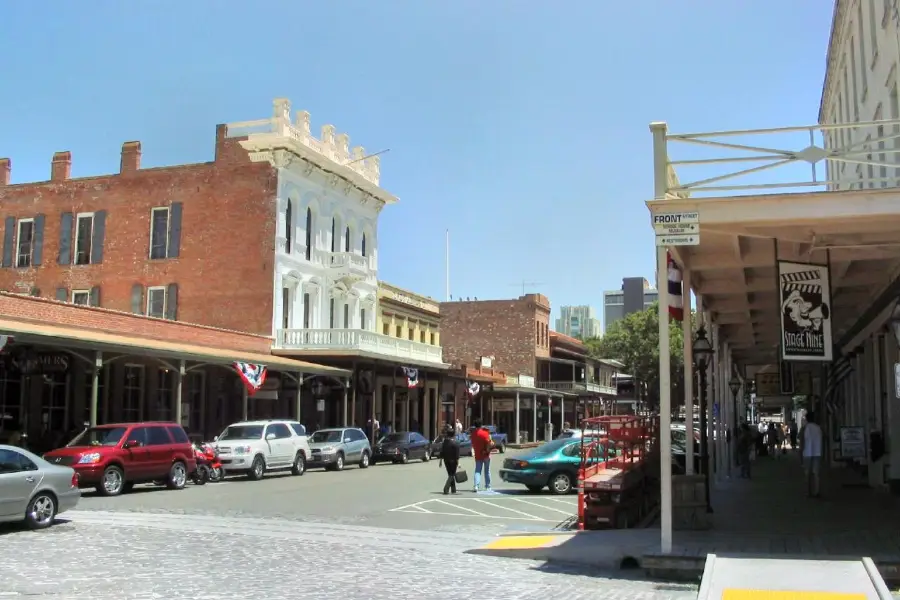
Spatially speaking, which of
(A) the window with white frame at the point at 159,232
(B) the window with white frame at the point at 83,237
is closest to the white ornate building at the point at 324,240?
(A) the window with white frame at the point at 159,232

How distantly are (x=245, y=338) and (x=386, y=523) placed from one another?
2287 centimetres

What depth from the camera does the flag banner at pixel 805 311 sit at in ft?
39.6

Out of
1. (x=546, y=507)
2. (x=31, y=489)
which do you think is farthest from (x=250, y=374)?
(x=31, y=489)

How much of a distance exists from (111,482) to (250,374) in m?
9.59

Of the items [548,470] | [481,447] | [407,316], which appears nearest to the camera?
[481,447]

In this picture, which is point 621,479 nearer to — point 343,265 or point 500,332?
point 343,265

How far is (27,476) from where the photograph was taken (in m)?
13.9

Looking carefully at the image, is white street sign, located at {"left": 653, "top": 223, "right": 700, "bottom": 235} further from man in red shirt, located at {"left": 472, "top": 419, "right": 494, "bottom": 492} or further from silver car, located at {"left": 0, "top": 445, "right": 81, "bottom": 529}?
man in red shirt, located at {"left": 472, "top": 419, "right": 494, "bottom": 492}

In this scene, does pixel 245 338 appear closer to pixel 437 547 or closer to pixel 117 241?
pixel 117 241

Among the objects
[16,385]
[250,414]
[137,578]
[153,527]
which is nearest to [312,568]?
[137,578]

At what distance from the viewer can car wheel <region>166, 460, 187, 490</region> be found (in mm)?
22277

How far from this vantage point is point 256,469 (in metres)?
26.2

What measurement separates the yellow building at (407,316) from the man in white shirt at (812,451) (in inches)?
1190

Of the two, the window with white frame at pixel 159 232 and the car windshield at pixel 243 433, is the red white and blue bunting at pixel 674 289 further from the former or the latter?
the window with white frame at pixel 159 232
